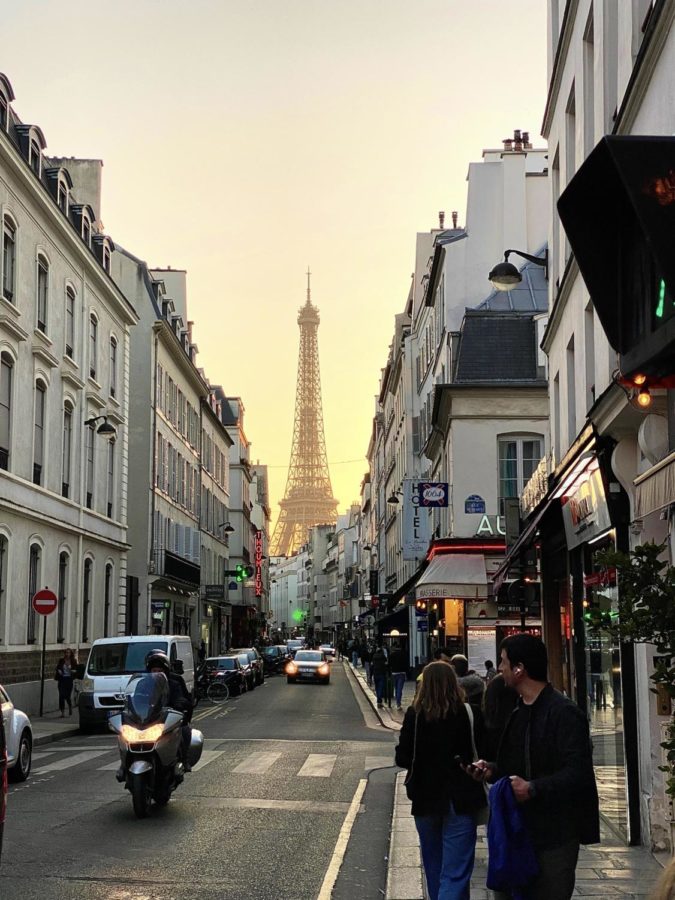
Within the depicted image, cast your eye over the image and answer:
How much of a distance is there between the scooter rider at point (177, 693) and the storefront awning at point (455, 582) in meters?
16.9

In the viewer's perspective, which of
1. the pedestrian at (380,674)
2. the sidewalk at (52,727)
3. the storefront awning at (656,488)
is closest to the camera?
the storefront awning at (656,488)

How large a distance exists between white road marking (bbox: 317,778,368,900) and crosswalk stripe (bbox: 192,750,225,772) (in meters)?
3.33

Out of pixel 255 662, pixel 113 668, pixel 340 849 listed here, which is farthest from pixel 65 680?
pixel 340 849

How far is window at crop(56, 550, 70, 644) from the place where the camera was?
3400cm

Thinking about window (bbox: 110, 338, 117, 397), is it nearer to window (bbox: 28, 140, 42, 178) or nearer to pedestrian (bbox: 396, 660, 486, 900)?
window (bbox: 28, 140, 42, 178)

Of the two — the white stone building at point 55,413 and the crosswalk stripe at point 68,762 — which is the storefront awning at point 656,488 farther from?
the white stone building at point 55,413

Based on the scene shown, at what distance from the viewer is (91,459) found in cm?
3806

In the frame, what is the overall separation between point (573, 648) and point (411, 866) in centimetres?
537

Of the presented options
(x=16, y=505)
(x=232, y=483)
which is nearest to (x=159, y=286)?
(x=16, y=505)

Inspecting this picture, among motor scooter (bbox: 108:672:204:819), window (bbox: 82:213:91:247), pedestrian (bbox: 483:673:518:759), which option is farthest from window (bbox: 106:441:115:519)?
pedestrian (bbox: 483:673:518:759)

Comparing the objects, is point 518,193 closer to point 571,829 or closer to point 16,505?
point 16,505

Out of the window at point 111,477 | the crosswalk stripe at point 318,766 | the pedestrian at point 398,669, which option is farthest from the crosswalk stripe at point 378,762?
the window at point 111,477

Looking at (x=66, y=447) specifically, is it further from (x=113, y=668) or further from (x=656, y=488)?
(x=656, y=488)

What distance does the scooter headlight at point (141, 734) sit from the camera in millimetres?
12438
